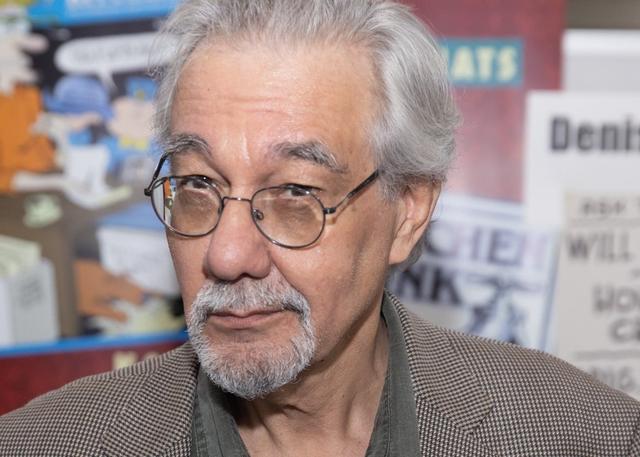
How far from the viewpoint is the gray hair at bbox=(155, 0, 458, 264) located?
163 cm

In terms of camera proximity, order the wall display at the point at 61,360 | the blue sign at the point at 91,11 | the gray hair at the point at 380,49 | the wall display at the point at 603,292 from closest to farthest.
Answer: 1. the gray hair at the point at 380,49
2. the blue sign at the point at 91,11
3. the wall display at the point at 61,360
4. the wall display at the point at 603,292

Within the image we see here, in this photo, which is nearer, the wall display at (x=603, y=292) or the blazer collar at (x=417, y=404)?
the blazer collar at (x=417, y=404)

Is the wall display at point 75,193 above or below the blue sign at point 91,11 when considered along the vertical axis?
below

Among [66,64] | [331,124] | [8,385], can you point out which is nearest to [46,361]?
[8,385]

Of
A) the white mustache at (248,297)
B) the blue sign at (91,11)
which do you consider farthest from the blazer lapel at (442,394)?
the blue sign at (91,11)

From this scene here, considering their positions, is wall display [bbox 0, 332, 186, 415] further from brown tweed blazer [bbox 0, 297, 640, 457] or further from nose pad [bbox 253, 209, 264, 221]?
nose pad [bbox 253, 209, 264, 221]

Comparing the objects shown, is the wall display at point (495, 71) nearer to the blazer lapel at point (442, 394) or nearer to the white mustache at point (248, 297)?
the blazer lapel at point (442, 394)

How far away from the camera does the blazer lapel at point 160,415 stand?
1.67 metres

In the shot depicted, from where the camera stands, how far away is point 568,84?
282 cm

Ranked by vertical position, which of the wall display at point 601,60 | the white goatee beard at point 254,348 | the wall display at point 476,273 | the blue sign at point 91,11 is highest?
the blue sign at point 91,11

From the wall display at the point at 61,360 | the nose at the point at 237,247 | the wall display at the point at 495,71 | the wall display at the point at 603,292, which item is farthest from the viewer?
the wall display at the point at 603,292

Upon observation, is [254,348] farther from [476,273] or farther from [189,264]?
[476,273]

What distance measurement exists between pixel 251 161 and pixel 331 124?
0.51 feet

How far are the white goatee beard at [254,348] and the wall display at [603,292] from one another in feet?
4.95
